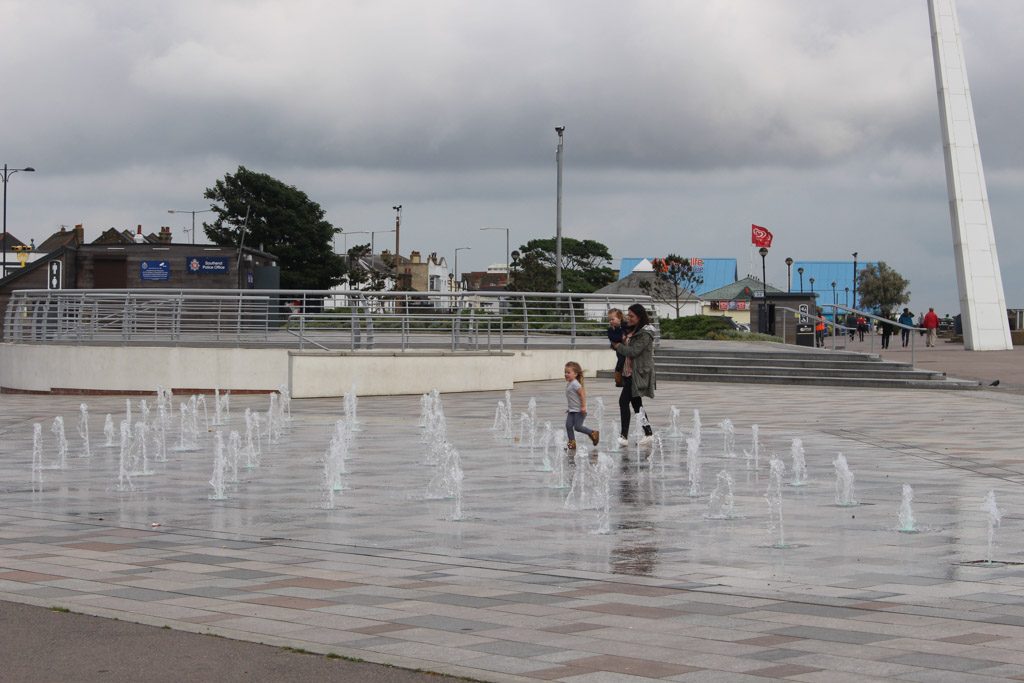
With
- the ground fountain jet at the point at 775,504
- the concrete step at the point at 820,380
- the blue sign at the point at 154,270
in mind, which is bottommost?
the ground fountain jet at the point at 775,504

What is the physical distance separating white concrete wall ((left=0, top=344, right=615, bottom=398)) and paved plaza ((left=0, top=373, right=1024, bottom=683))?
10.3 m

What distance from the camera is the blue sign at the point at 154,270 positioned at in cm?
6272

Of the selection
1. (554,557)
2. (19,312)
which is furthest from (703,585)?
(19,312)

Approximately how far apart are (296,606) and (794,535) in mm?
4177

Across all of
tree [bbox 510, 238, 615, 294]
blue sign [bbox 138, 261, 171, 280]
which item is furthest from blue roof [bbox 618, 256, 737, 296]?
blue sign [bbox 138, 261, 171, 280]

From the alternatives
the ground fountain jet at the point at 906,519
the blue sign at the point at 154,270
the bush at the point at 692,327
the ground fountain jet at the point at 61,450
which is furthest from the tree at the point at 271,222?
the ground fountain jet at the point at 906,519

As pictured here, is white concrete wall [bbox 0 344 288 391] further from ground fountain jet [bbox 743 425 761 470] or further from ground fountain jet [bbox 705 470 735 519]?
ground fountain jet [bbox 705 470 735 519]

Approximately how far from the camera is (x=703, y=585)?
26.2 feet

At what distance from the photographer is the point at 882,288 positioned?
130375mm

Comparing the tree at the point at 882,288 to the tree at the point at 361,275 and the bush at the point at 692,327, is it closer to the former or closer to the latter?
the tree at the point at 361,275

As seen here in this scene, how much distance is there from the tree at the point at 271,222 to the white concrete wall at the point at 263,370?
208 ft

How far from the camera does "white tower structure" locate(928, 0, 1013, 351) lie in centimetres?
4256

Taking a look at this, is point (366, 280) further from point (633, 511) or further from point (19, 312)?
point (633, 511)

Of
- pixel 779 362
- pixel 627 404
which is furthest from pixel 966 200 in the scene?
pixel 627 404
